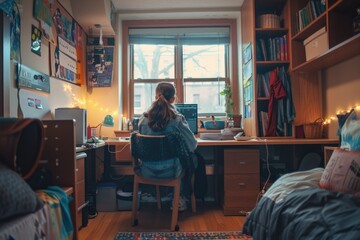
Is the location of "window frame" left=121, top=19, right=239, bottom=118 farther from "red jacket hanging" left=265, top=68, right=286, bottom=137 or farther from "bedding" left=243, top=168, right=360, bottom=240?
"bedding" left=243, top=168, right=360, bottom=240

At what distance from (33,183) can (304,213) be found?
1.17 meters

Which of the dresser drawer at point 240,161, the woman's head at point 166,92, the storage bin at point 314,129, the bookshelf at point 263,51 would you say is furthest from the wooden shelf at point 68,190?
the storage bin at point 314,129

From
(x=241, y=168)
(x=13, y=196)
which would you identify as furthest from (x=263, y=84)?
(x=13, y=196)

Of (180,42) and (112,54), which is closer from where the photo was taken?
(112,54)

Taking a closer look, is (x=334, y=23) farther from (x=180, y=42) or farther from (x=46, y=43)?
(x=46, y=43)

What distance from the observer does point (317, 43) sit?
2189 mm

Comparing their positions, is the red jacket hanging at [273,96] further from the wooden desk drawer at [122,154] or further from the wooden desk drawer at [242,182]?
the wooden desk drawer at [122,154]

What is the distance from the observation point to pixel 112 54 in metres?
3.11

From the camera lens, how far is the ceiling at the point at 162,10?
2920 mm

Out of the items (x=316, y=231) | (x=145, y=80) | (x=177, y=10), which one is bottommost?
(x=316, y=231)

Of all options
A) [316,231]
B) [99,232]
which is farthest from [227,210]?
[316,231]

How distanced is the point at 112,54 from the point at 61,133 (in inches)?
80.9

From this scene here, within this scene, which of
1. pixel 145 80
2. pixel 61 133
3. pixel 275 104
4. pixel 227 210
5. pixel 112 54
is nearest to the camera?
pixel 61 133

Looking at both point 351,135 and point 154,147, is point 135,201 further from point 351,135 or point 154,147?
point 351,135
